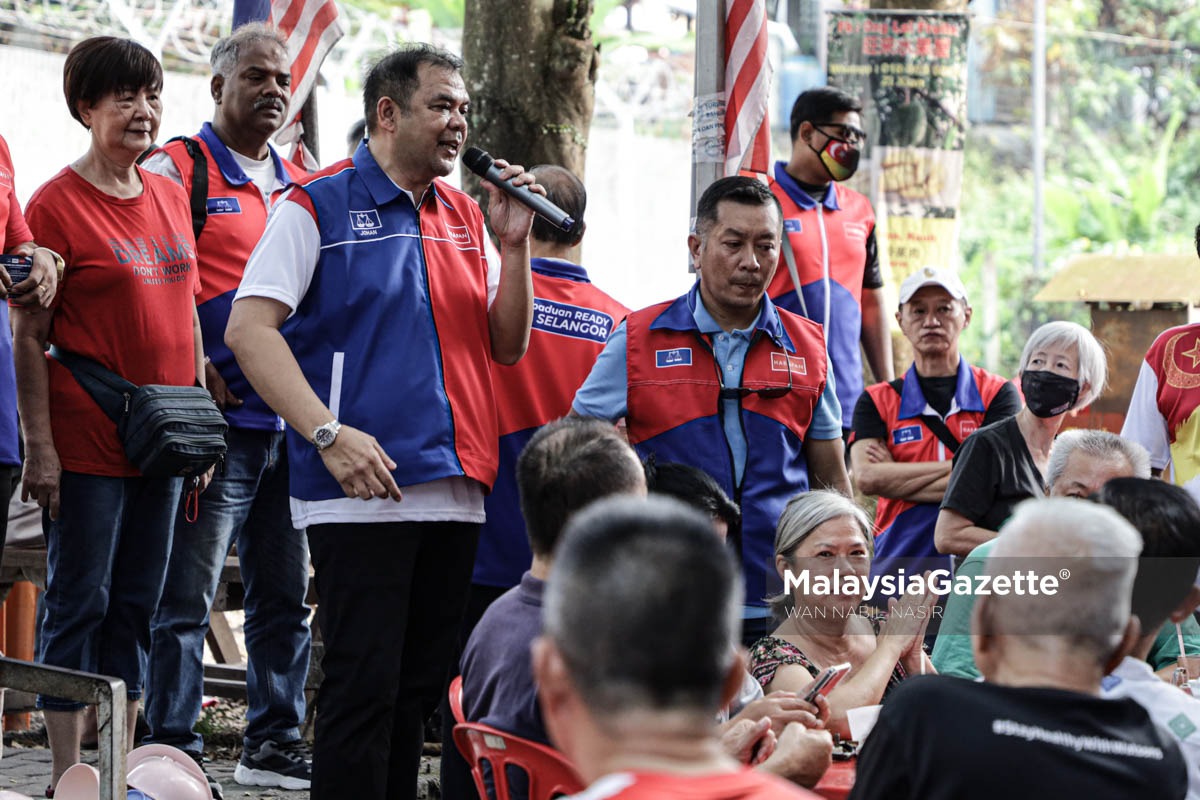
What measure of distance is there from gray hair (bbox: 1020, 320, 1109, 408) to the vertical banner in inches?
129

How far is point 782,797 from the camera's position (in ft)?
5.57

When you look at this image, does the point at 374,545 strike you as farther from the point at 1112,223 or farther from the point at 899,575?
the point at 1112,223

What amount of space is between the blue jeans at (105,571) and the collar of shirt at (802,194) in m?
2.81

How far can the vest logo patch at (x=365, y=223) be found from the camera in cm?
412

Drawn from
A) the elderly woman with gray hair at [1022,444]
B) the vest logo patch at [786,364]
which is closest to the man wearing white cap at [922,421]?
the elderly woman with gray hair at [1022,444]

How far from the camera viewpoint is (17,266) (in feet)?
14.0

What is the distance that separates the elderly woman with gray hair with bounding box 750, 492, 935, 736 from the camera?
3.58 meters

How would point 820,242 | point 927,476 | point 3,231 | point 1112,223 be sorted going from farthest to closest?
point 1112,223 < point 820,242 < point 927,476 < point 3,231

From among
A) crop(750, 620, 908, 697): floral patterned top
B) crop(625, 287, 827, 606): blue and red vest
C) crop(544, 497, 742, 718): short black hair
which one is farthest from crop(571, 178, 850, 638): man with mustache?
crop(544, 497, 742, 718): short black hair

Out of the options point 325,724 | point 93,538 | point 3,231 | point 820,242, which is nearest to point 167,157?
point 3,231

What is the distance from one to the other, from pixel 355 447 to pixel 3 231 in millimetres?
1358

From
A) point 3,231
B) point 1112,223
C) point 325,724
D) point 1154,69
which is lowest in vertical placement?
point 325,724

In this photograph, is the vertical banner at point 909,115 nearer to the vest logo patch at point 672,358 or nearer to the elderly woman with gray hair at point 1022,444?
the elderly woman with gray hair at point 1022,444

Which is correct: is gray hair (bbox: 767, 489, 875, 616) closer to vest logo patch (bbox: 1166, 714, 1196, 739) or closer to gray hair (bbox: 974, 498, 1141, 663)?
vest logo patch (bbox: 1166, 714, 1196, 739)
